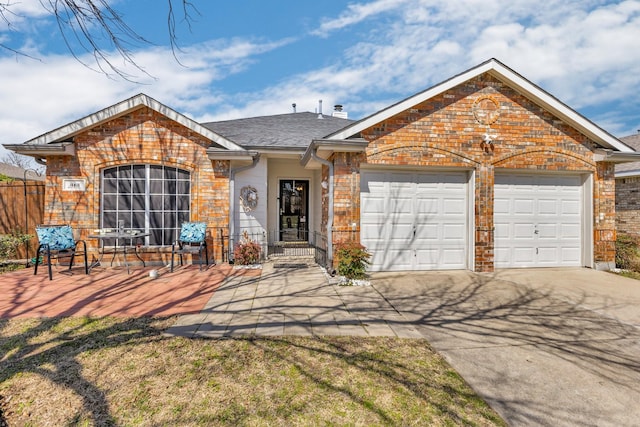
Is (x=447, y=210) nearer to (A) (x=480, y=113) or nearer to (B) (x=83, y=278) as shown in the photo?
(A) (x=480, y=113)

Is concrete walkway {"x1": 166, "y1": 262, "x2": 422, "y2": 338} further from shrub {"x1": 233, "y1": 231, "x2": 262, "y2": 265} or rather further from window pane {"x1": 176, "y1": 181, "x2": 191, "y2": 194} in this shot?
window pane {"x1": 176, "y1": 181, "x2": 191, "y2": 194}

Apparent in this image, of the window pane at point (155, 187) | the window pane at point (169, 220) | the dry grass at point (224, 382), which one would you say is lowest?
the dry grass at point (224, 382)

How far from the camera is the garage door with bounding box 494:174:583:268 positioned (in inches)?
300

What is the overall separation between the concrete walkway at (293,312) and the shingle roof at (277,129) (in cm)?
408

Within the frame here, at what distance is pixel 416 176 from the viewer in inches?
290

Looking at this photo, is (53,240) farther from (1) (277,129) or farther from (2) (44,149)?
(1) (277,129)

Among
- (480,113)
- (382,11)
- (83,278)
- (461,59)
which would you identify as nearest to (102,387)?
(83,278)

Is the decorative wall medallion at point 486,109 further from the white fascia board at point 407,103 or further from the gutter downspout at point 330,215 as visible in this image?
the gutter downspout at point 330,215

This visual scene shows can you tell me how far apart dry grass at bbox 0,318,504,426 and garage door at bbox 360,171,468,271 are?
3.86m

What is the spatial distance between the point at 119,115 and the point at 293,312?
676cm

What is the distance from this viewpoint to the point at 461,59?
977 centimetres

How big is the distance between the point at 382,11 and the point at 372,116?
1.96 metres

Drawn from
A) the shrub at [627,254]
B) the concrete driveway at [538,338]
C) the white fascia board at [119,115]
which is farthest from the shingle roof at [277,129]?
the shrub at [627,254]

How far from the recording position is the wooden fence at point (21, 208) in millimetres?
7965
